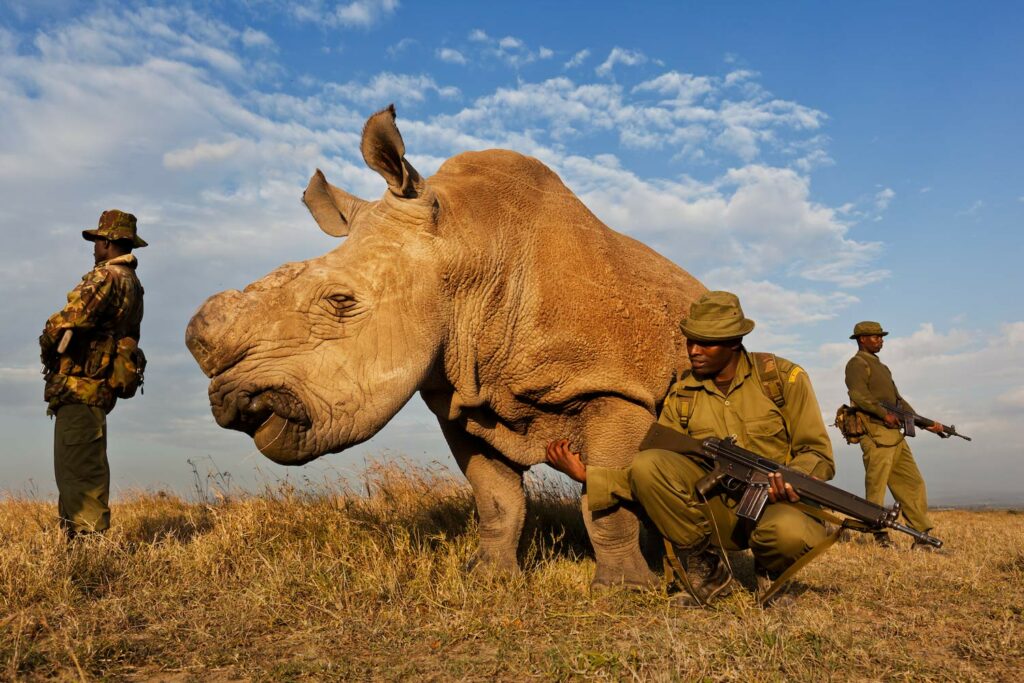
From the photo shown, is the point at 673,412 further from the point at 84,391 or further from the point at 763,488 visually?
the point at 84,391

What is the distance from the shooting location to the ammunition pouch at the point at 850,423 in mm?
10242

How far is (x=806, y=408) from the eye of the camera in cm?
476

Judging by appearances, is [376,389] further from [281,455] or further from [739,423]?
[739,423]

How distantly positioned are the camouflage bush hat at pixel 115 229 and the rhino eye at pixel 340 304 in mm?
3320

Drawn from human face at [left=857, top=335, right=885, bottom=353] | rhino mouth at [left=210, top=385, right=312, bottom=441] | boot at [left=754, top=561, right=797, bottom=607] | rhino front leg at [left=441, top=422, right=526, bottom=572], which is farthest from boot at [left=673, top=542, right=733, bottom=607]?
human face at [left=857, top=335, right=885, bottom=353]

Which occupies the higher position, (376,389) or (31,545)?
(376,389)

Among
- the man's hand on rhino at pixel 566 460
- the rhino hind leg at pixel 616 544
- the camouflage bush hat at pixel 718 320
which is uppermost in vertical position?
the camouflage bush hat at pixel 718 320

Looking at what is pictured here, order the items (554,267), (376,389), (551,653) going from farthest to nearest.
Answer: (554,267), (376,389), (551,653)

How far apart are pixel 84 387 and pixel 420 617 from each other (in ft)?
11.9

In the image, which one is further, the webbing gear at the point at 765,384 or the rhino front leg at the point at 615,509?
the rhino front leg at the point at 615,509

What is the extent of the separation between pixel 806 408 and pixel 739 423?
0.40 metres

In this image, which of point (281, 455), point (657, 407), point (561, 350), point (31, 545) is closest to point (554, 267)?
point (561, 350)

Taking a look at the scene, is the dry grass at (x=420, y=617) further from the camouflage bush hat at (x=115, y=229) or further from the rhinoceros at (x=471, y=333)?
the camouflage bush hat at (x=115, y=229)

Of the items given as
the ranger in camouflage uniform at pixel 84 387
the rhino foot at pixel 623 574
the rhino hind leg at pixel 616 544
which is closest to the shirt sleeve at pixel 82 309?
the ranger in camouflage uniform at pixel 84 387
